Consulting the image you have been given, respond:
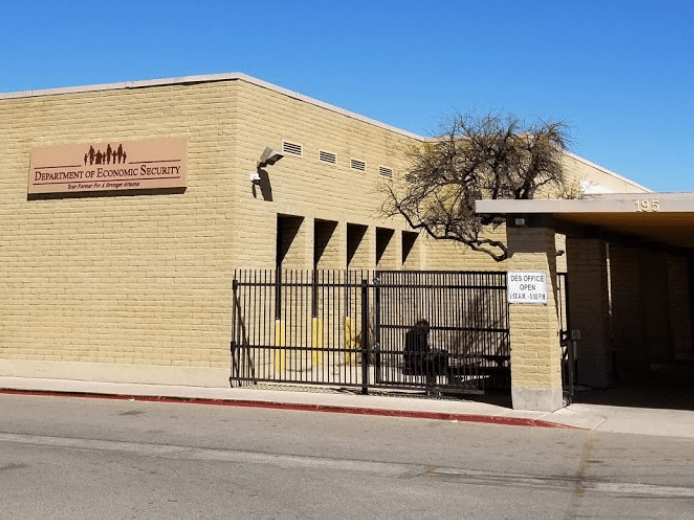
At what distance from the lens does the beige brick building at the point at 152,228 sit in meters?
16.3

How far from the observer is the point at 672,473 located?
26.1 feet

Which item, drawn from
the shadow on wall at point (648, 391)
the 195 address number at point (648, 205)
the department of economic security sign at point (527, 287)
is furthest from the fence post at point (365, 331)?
the 195 address number at point (648, 205)

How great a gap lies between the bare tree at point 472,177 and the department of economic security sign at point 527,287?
805 centimetres

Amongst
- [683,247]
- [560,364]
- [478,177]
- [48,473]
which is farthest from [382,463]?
[683,247]

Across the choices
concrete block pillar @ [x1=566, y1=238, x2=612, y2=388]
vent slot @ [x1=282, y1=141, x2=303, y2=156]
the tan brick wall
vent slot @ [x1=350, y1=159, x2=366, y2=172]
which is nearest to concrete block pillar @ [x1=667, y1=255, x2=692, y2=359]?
concrete block pillar @ [x1=566, y1=238, x2=612, y2=388]

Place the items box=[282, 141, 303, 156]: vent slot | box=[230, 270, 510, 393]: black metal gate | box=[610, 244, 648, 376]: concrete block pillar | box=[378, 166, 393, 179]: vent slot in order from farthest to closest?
box=[378, 166, 393, 179]: vent slot < box=[610, 244, 648, 376]: concrete block pillar < box=[282, 141, 303, 156]: vent slot < box=[230, 270, 510, 393]: black metal gate

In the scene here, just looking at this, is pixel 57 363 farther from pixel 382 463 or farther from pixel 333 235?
pixel 382 463

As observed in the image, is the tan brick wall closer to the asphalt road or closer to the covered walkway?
the asphalt road

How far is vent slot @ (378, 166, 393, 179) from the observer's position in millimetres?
21828

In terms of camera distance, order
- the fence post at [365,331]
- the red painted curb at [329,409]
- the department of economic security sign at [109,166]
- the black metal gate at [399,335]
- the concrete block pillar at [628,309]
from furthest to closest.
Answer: the concrete block pillar at [628,309], the department of economic security sign at [109,166], the fence post at [365,331], the black metal gate at [399,335], the red painted curb at [329,409]

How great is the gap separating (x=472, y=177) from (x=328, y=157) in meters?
4.83

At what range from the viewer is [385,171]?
22078 millimetres

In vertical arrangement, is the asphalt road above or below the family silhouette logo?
below

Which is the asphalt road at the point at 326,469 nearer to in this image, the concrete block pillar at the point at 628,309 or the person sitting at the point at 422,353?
the person sitting at the point at 422,353
